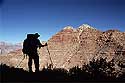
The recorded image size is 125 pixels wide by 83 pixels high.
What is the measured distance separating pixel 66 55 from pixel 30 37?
143 m

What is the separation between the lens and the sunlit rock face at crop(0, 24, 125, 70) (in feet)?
436

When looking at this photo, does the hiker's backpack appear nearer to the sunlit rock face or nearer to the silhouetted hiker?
the silhouetted hiker

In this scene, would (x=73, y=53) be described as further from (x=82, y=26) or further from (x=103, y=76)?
(x=103, y=76)

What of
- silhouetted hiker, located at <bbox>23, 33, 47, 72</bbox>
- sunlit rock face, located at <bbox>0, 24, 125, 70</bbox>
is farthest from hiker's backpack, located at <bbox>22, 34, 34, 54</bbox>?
sunlit rock face, located at <bbox>0, 24, 125, 70</bbox>

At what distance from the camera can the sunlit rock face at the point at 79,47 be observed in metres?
133

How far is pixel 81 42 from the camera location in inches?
6112

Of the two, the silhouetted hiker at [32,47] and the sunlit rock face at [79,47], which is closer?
the silhouetted hiker at [32,47]

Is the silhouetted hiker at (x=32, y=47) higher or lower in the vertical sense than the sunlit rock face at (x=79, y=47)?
lower

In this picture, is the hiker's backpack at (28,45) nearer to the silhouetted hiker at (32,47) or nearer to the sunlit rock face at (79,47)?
the silhouetted hiker at (32,47)

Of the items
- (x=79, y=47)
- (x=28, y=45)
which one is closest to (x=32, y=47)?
(x=28, y=45)

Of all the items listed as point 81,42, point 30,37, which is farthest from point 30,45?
point 81,42

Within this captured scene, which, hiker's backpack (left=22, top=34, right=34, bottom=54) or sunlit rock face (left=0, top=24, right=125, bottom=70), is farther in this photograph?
sunlit rock face (left=0, top=24, right=125, bottom=70)

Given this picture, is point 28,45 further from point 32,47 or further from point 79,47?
point 79,47

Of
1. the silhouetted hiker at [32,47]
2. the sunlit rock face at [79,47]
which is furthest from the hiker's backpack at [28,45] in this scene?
the sunlit rock face at [79,47]
